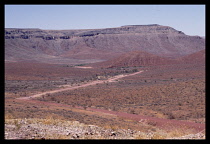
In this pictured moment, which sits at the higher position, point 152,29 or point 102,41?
point 152,29

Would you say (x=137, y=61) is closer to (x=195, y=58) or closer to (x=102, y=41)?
(x=195, y=58)

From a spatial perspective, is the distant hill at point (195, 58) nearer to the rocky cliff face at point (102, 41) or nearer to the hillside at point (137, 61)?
the hillside at point (137, 61)

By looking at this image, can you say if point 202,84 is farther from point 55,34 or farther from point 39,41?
point 55,34

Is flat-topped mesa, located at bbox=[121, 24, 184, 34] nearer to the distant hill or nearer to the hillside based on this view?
the hillside

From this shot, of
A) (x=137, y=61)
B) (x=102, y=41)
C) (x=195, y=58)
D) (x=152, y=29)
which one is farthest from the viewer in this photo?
(x=152, y=29)

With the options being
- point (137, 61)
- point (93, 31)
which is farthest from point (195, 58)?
point (93, 31)

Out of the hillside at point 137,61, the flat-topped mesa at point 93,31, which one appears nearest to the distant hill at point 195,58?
the hillside at point 137,61

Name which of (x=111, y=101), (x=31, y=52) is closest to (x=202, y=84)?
(x=111, y=101)

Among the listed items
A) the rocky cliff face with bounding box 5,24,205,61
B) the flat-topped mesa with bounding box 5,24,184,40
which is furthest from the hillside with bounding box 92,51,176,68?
the flat-topped mesa with bounding box 5,24,184,40
